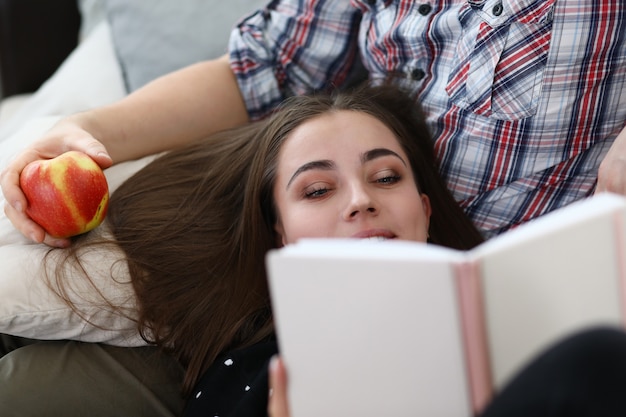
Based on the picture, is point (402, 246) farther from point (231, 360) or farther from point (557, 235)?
point (231, 360)

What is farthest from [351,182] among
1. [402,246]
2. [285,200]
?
[402,246]

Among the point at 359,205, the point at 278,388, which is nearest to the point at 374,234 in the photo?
the point at 359,205

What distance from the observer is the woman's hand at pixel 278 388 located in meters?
0.77

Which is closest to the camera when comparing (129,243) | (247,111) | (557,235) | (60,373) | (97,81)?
(557,235)

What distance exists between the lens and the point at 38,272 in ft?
3.76

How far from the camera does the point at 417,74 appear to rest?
4.63ft

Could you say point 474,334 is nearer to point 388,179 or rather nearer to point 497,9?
point 388,179

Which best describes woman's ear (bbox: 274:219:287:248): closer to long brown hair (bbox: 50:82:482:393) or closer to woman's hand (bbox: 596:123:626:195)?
long brown hair (bbox: 50:82:482:393)

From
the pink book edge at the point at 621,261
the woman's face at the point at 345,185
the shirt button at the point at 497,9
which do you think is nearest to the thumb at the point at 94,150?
the woman's face at the point at 345,185

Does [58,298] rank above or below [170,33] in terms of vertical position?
below

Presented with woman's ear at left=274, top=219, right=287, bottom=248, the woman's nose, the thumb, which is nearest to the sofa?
the thumb

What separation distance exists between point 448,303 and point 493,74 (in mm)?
678

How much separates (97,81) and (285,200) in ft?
2.46

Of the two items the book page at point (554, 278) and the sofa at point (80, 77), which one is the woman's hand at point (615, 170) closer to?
the book page at point (554, 278)
